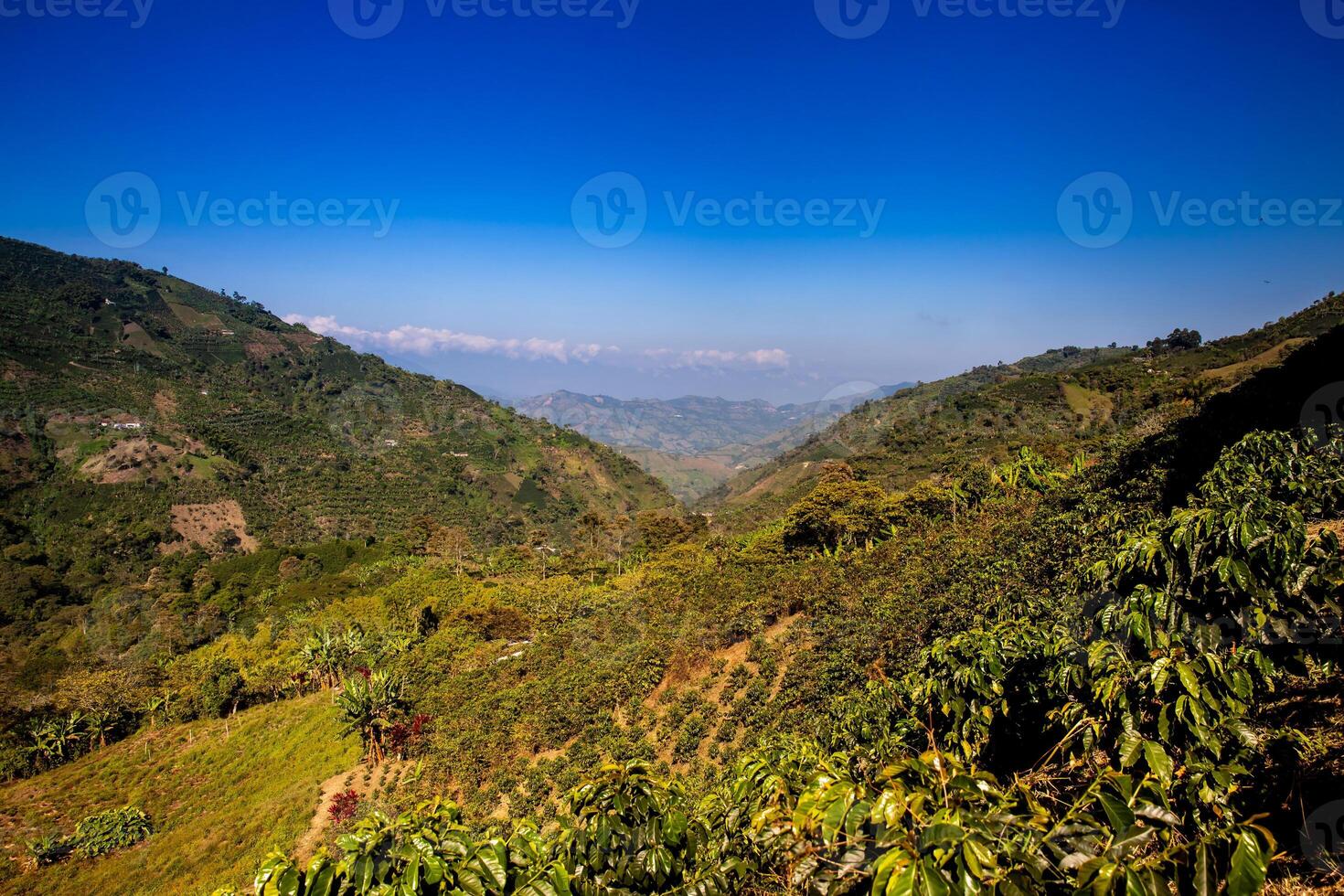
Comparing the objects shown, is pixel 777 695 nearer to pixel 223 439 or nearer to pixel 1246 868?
pixel 1246 868

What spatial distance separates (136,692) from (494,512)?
66341mm

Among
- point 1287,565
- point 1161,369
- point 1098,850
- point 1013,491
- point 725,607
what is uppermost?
point 1161,369

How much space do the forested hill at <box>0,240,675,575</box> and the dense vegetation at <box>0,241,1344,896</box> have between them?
1693cm

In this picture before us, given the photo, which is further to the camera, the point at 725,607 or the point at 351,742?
the point at 351,742

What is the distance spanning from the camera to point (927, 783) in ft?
7.74

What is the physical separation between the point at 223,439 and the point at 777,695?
103 meters

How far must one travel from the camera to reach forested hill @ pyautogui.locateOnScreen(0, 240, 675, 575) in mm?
68812

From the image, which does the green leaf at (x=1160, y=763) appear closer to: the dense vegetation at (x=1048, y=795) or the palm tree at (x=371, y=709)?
the dense vegetation at (x=1048, y=795)

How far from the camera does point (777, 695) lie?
43.0 ft

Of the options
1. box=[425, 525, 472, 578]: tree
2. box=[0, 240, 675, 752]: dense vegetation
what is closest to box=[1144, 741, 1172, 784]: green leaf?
box=[0, 240, 675, 752]: dense vegetation

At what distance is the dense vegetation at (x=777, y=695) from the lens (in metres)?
2.31

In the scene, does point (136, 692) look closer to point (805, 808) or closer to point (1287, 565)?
point (805, 808)

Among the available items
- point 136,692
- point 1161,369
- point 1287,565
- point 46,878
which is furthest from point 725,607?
point 1161,369

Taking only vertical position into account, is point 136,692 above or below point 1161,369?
below
